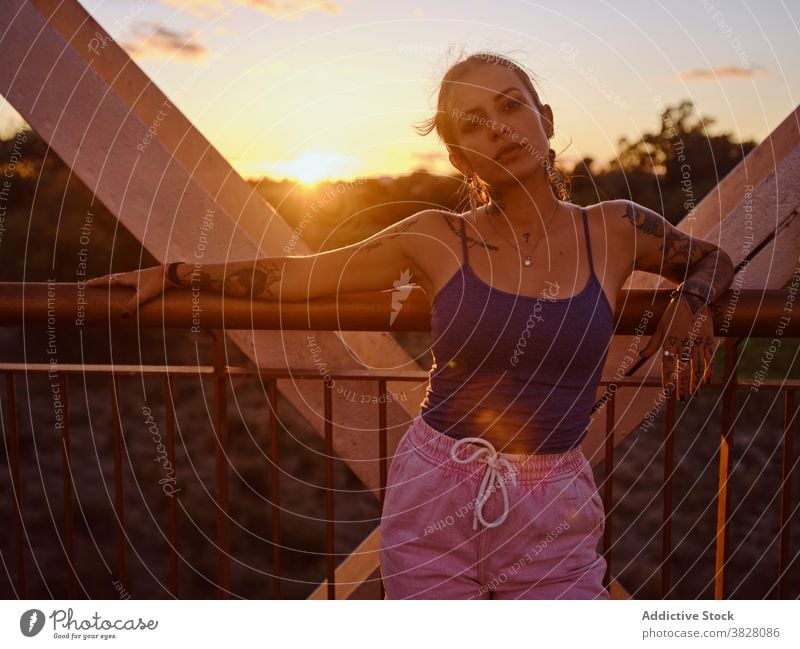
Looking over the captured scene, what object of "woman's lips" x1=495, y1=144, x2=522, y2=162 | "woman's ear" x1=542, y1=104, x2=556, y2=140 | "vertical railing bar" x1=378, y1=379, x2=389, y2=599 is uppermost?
"woman's ear" x1=542, y1=104, x2=556, y2=140

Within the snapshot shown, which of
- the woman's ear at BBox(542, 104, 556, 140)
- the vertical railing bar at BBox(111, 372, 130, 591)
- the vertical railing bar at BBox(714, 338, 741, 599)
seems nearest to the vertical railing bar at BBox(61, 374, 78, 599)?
the vertical railing bar at BBox(111, 372, 130, 591)

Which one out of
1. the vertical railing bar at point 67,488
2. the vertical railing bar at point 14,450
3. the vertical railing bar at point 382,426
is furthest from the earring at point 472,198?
the vertical railing bar at point 14,450

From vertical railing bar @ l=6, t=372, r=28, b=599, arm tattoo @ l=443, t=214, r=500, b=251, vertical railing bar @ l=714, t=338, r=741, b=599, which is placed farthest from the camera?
vertical railing bar @ l=6, t=372, r=28, b=599

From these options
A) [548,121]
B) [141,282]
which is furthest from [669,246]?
[141,282]

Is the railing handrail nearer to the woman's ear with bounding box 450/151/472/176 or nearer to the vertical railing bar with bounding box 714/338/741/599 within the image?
the vertical railing bar with bounding box 714/338/741/599

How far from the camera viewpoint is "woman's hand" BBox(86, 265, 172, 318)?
1.97 meters

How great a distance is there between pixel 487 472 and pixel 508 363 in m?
0.24

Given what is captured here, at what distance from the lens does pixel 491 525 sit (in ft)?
5.19

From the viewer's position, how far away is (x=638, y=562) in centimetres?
528

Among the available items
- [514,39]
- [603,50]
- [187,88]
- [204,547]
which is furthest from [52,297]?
[204,547]

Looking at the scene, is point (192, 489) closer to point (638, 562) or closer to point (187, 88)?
point (638, 562)

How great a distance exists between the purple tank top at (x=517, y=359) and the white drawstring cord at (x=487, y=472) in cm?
3

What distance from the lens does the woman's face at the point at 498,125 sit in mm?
1629

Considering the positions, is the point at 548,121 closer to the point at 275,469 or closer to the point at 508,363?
the point at 508,363
